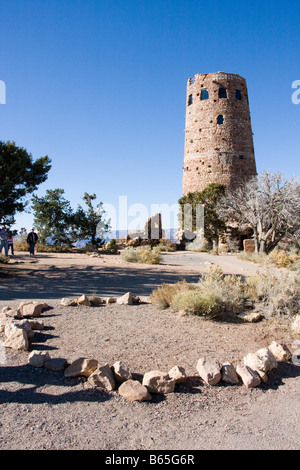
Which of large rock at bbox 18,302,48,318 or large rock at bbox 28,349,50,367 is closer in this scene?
large rock at bbox 28,349,50,367

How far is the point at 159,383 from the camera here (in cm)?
426

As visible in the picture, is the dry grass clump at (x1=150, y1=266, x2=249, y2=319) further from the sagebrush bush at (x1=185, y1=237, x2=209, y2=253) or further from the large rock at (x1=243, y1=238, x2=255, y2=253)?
the sagebrush bush at (x1=185, y1=237, x2=209, y2=253)

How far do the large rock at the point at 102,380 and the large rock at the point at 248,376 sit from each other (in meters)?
1.66

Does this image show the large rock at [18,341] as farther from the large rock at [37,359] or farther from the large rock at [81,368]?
A: the large rock at [81,368]

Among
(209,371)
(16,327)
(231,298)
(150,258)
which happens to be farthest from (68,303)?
(150,258)

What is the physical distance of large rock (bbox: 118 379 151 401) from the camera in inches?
158

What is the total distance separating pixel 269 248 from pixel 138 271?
12967 mm

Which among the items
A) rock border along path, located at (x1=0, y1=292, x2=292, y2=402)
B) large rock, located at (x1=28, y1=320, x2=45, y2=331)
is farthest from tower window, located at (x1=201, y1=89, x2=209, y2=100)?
rock border along path, located at (x1=0, y1=292, x2=292, y2=402)

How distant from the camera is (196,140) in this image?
35.1 metres

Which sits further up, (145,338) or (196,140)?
(196,140)

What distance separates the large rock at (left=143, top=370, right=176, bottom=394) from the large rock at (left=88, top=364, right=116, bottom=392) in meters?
0.40

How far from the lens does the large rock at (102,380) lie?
4199 mm
